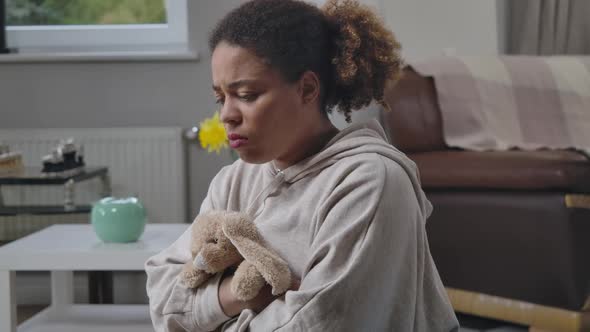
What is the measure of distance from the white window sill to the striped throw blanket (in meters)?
1.08

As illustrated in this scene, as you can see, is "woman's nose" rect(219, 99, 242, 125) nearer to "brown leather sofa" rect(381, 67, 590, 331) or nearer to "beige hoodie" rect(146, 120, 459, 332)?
"beige hoodie" rect(146, 120, 459, 332)

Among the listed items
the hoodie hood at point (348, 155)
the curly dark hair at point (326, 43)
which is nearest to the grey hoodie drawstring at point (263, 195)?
the hoodie hood at point (348, 155)

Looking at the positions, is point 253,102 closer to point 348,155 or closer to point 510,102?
point 348,155

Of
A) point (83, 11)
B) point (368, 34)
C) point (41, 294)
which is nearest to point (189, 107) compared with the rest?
point (83, 11)

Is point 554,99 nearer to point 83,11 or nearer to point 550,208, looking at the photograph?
point 550,208

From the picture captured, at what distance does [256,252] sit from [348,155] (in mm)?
158

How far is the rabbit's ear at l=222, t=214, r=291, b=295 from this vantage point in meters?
0.97

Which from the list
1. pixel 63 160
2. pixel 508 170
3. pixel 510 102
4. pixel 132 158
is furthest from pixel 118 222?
pixel 510 102

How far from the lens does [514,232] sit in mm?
2377

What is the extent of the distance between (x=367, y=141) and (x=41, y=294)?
272 cm

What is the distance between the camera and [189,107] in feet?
11.6

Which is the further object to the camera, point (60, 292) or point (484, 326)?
point (484, 326)

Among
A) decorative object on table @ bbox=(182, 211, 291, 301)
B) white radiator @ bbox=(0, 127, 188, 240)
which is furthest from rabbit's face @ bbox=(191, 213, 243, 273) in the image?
white radiator @ bbox=(0, 127, 188, 240)

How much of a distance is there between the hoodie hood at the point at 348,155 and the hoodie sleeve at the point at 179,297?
0.11m
